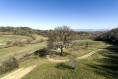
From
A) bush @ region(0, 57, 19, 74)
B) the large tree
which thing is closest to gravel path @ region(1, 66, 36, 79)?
bush @ region(0, 57, 19, 74)

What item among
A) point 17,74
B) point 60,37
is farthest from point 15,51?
point 17,74

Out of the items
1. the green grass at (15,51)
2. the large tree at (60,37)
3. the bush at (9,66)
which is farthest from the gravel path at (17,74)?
the green grass at (15,51)

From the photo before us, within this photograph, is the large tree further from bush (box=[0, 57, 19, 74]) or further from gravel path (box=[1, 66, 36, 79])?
gravel path (box=[1, 66, 36, 79])

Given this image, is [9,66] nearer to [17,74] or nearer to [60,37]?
[17,74]

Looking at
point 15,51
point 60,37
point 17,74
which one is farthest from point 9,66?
point 15,51

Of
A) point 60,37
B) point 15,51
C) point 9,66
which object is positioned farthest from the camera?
point 15,51

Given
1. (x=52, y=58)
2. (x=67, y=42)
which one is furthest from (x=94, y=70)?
(x=67, y=42)

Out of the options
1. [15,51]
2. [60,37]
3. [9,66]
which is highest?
[60,37]

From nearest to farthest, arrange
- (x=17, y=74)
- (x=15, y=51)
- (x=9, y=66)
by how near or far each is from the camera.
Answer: (x=17, y=74), (x=9, y=66), (x=15, y=51)

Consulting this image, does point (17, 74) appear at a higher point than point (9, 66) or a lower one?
lower

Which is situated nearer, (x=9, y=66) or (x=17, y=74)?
(x=17, y=74)

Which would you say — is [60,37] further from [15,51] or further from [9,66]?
[15,51]
